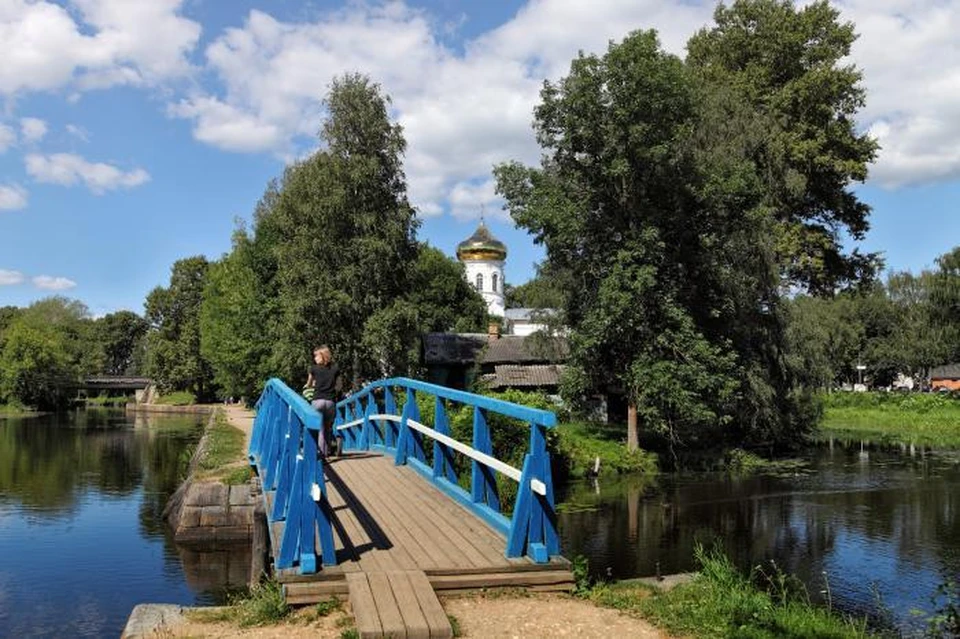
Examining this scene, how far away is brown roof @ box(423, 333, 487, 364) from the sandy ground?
34.4 metres

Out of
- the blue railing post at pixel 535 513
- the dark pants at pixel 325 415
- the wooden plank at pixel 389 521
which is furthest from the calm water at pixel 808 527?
the dark pants at pixel 325 415

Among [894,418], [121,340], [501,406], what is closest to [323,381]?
[501,406]

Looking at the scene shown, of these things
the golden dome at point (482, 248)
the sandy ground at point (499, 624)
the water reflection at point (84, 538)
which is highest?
the golden dome at point (482, 248)

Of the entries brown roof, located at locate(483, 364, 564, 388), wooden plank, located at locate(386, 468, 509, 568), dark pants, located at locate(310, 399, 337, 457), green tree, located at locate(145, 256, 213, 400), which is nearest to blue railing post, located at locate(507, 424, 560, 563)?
wooden plank, located at locate(386, 468, 509, 568)

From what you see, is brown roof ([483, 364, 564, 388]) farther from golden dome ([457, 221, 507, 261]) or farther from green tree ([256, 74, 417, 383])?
golden dome ([457, 221, 507, 261])

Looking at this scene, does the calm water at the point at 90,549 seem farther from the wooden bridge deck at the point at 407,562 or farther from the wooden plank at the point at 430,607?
the wooden plank at the point at 430,607

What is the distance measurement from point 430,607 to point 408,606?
15 cm

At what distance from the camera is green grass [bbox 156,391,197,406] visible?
69625mm

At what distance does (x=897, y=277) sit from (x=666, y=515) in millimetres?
60169

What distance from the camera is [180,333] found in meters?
75.3

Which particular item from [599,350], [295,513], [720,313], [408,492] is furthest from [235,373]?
[295,513]

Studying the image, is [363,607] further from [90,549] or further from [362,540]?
[90,549]

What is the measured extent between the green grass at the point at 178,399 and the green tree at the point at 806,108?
53.5m

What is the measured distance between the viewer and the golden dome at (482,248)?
6981 centimetres
